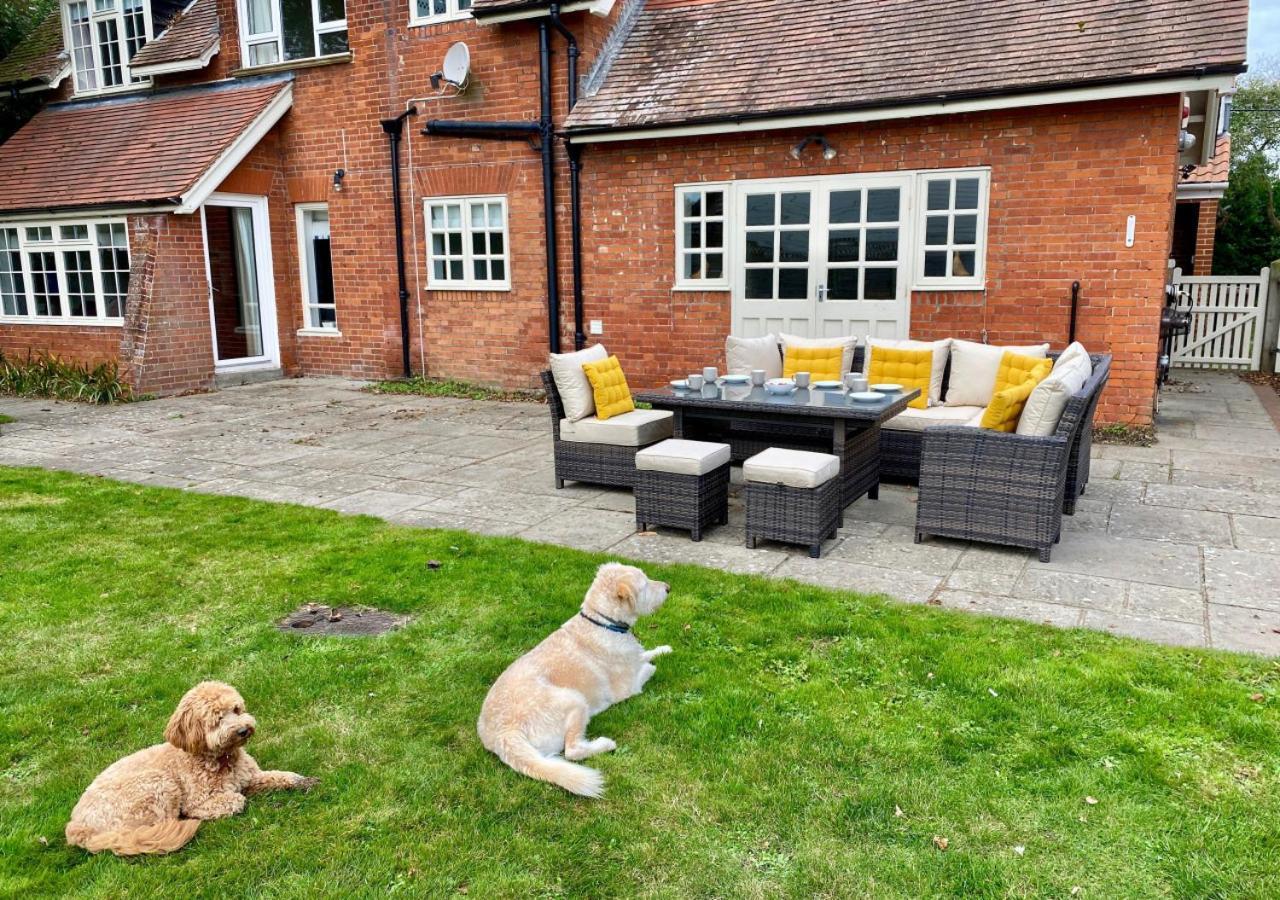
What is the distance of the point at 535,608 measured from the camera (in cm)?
456

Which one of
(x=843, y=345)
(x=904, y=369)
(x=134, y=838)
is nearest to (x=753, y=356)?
(x=843, y=345)

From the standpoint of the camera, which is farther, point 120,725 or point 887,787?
point 120,725

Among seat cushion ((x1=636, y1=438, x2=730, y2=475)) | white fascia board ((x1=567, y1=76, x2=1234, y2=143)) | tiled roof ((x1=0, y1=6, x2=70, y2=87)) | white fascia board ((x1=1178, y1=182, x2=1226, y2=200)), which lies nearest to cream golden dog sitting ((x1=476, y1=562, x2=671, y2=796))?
seat cushion ((x1=636, y1=438, x2=730, y2=475))

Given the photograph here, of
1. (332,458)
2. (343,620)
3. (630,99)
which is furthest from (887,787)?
(630,99)

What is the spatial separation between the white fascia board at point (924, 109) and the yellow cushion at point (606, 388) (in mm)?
3993

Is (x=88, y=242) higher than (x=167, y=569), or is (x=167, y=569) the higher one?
(x=88, y=242)

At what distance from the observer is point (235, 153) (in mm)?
12641

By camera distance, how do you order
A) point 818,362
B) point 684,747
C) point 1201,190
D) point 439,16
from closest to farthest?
point 684,747
point 818,362
point 439,16
point 1201,190

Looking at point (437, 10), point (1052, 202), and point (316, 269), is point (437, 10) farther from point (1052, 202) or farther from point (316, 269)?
point (1052, 202)

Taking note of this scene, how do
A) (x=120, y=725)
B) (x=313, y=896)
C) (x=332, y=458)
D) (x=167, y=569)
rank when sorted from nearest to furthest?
1. (x=313, y=896)
2. (x=120, y=725)
3. (x=167, y=569)
4. (x=332, y=458)

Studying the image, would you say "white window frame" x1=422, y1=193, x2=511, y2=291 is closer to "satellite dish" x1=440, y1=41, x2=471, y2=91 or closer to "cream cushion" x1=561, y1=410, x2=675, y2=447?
"satellite dish" x1=440, y1=41, x2=471, y2=91

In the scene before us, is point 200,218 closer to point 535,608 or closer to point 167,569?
point 167,569

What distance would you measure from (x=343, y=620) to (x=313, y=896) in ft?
6.86

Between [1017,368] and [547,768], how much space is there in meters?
5.25
